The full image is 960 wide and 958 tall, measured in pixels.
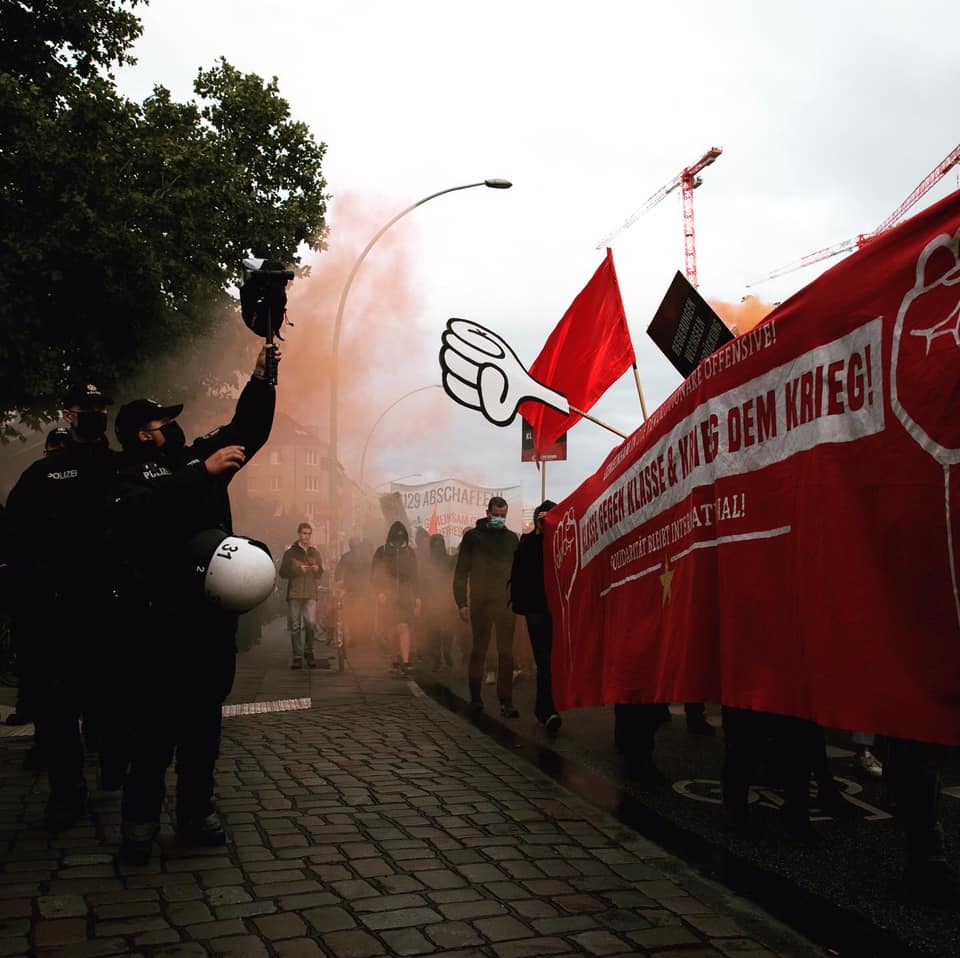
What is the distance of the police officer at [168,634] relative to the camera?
4363mm

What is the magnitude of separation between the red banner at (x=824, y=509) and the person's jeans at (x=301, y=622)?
30.6ft

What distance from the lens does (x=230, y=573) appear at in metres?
4.27

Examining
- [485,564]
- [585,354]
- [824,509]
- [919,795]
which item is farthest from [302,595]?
[824,509]

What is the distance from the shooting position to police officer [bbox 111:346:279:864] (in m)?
4.36

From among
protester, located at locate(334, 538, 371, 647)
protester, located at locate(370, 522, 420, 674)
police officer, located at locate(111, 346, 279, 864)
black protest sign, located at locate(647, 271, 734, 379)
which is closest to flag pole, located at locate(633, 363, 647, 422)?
black protest sign, located at locate(647, 271, 734, 379)

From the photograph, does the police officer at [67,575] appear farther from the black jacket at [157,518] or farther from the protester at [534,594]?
the protester at [534,594]

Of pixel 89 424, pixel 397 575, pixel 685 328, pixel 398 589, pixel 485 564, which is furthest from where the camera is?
pixel 397 575

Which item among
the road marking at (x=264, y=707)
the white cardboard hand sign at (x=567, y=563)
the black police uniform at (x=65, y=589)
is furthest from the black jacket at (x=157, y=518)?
the road marking at (x=264, y=707)

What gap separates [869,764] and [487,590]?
159 inches

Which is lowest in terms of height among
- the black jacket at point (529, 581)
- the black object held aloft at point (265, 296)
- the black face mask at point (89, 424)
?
the black jacket at point (529, 581)

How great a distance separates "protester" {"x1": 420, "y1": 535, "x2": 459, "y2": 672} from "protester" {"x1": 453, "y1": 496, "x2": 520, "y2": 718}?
391cm

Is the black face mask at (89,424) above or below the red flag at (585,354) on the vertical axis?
below

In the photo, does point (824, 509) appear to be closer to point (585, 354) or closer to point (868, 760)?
point (868, 760)

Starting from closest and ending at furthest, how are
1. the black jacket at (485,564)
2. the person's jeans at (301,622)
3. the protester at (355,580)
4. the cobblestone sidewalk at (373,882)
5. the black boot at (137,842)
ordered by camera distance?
the cobblestone sidewalk at (373,882) < the black boot at (137,842) < the black jacket at (485,564) < the person's jeans at (301,622) < the protester at (355,580)
